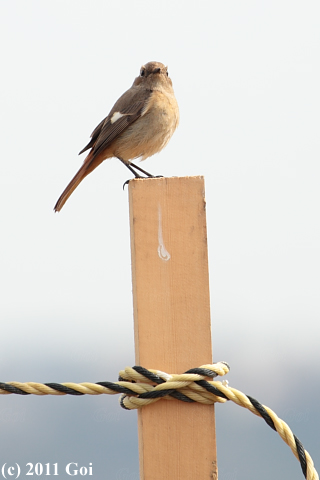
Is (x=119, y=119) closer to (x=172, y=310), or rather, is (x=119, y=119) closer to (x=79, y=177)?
(x=79, y=177)

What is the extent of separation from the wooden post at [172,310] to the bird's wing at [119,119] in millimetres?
3102

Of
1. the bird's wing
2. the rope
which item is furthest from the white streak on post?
the bird's wing

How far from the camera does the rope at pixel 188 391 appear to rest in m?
2.45

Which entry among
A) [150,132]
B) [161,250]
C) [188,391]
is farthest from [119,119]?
[188,391]

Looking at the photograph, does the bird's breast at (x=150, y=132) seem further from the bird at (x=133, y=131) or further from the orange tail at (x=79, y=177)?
the orange tail at (x=79, y=177)

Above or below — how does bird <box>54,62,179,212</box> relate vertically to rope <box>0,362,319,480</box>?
above

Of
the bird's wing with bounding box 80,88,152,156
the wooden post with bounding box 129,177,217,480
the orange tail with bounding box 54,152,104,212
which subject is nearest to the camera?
the wooden post with bounding box 129,177,217,480

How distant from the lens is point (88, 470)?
4.97m

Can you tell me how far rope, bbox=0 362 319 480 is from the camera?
2.45 m

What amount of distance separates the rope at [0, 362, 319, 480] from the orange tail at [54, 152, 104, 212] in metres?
2.92

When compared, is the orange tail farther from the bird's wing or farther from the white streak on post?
the white streak on post

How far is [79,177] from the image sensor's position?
18.2ft

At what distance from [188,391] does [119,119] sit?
3465 millimetres

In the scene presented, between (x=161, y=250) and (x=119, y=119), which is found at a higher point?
(x=119, y=119)
